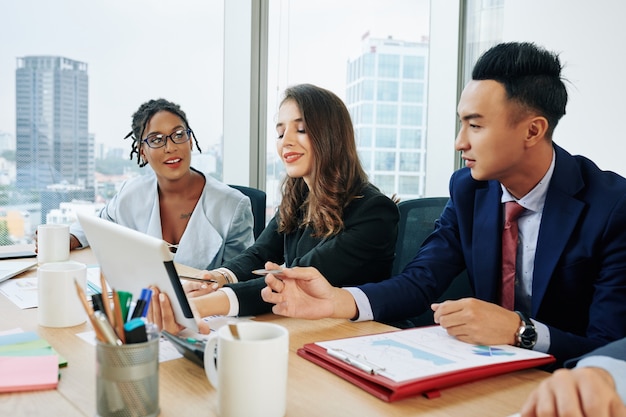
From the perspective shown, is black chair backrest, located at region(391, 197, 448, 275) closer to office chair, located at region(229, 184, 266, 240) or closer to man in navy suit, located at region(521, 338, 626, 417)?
office chair, located at region(229, 184, 266, 240)

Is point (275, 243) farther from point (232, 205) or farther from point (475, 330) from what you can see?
point (475, 330)

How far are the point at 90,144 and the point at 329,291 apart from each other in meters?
2.18

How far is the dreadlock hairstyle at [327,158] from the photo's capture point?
175 centimetres

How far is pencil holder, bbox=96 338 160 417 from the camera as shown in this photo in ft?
2.38

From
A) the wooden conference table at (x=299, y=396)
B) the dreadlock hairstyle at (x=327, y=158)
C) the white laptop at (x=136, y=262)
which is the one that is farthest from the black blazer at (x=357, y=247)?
the wooden conference table at (x=299, y=396)

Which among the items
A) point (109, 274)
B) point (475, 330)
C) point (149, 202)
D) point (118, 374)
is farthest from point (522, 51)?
point (149, 202)

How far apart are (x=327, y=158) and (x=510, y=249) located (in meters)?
0.62

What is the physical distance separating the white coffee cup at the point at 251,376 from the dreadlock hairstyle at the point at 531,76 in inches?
42.1

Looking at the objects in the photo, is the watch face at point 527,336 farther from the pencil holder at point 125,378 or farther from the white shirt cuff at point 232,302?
the pencil holder at point 125,378

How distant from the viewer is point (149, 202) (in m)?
2.39

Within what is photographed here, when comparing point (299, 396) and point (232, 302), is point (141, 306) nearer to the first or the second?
point (299, 396)

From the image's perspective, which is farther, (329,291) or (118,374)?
(329,291)

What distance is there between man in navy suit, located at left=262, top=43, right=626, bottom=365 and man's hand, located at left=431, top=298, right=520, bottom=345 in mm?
182

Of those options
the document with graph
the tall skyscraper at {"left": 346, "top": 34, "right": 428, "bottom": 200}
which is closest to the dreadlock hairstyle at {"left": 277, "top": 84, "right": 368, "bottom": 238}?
the document with graph
